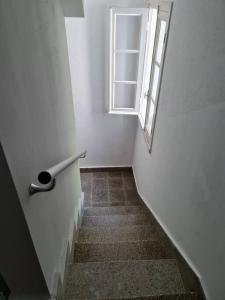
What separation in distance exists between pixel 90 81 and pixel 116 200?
1856 mm

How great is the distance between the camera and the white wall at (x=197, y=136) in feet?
3.12

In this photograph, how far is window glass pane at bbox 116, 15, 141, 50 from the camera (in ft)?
8.54

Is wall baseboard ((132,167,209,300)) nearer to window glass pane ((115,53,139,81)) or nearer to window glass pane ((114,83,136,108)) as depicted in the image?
window glass pane ((114,83,136,108))

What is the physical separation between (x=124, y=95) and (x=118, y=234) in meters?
2.02

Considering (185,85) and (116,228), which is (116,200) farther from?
(185,85)

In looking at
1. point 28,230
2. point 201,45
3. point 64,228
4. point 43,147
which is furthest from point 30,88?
point 64,228

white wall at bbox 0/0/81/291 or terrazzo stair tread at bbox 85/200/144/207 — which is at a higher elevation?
white wall at bbox 0/0/81/291

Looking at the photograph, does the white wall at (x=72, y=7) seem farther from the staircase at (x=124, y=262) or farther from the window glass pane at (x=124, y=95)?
the staircase at (x=124, y=262)

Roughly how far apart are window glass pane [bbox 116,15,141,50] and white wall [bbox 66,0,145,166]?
172 mm

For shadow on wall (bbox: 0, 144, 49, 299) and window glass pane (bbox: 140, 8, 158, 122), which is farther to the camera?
window glass pane (bbox: 140, 8, 158, 122)

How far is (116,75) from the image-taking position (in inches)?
118

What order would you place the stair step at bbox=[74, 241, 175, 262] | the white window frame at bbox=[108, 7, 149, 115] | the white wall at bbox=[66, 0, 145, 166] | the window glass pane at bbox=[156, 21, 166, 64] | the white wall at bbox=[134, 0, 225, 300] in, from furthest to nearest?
1. the white wall at bbox=[66, 0, 145, 166]
2. the white window frame at bbox=[108, 7, 149, 115]
3. the window glass pane at bbox=[156, 21, 166, 64]
4. the stair step at bbox=[74, 241, 175, 262]
5. the white wall at bbox=[134, 0, 225, 300]

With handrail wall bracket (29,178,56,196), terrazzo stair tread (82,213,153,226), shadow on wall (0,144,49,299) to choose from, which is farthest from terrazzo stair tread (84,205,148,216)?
handrail wall bracket (29,178,56,196)

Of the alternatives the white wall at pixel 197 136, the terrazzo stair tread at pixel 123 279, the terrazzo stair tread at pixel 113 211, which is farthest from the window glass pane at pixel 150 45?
the terrazzo stair tread at pixel 123 279
